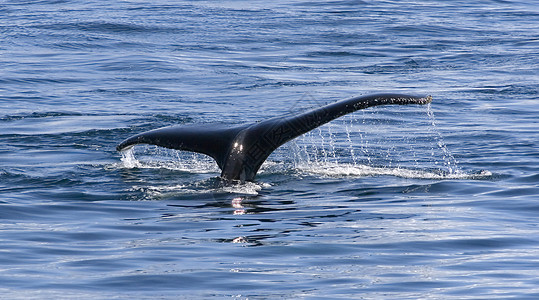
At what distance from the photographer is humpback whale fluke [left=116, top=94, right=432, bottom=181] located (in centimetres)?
971

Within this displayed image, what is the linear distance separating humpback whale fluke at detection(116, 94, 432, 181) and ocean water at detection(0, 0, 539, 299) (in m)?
0.30

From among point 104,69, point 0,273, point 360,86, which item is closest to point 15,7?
point 104,69

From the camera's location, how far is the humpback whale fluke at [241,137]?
9711 millimetres

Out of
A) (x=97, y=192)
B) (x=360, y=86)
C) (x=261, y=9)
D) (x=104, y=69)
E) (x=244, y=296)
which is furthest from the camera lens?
(x=261, y=9)

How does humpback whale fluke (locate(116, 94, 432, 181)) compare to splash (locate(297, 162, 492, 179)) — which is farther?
splash (locate(297, 162, 492, 179))

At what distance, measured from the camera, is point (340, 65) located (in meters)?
22.0

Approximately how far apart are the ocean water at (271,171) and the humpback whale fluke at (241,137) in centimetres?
30

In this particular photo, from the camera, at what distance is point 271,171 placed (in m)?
11.7

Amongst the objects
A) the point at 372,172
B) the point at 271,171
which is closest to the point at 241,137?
the point at 271,171

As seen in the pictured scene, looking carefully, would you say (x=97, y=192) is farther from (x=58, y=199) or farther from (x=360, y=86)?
(x=360, y=86)

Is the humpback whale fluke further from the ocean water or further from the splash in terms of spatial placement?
the splash

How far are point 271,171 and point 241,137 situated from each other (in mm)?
1754

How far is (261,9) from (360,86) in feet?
38.2

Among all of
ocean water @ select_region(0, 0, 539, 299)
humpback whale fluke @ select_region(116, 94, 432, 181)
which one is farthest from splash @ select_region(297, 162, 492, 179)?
humpback whale fluke @ select_region(116, 94, 432, 181)
